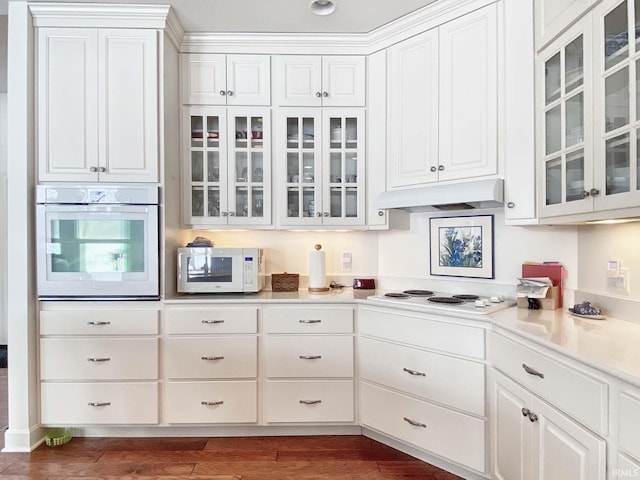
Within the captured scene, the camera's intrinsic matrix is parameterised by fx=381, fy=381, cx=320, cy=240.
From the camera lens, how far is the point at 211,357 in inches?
91.3

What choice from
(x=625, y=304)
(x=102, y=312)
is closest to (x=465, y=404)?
(x=625, y=304)

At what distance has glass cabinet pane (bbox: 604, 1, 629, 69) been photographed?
4.59 ft

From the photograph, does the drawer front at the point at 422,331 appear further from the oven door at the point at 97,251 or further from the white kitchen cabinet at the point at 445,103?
the oven door at the point at 97,251

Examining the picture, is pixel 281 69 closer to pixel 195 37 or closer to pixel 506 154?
pixel 195 37

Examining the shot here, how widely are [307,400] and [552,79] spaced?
218 centimetres

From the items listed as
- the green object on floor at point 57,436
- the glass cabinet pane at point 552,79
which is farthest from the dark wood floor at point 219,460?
the glass cabinet pane at point 552,79

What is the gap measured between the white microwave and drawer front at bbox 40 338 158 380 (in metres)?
0.43

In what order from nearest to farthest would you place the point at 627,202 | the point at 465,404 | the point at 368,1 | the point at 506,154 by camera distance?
the point at 627,202
the point at 465,404
the point at 506,154
the point at 368,1

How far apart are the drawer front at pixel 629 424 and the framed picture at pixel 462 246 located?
138 centimetres

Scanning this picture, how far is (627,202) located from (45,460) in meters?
3.10

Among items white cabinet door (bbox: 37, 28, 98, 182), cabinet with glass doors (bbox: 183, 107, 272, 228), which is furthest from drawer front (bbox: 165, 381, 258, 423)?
white cabinet door (bbox: 37, 28, 98, 182)

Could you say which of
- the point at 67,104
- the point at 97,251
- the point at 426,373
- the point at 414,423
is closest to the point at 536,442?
the point at 426,373

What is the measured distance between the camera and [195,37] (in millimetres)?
2592

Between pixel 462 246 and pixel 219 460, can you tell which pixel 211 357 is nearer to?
pixel 219 460
